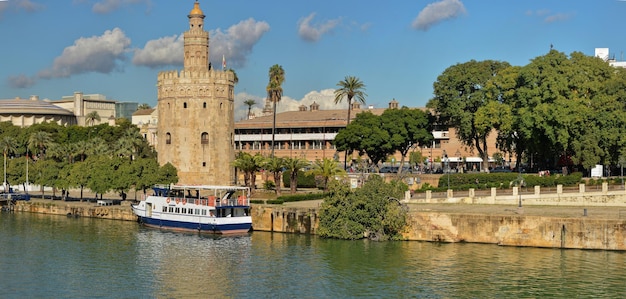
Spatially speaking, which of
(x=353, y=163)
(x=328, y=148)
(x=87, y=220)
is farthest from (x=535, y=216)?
(x=328, y=148)

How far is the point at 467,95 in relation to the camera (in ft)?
304

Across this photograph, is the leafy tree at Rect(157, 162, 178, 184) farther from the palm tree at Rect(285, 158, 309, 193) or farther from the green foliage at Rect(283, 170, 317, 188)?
the green foliage at Rect(283, 170, 317, 188)

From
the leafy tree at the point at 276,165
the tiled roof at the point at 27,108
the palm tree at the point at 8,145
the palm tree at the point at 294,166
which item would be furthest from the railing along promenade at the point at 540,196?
the tiled roof at the point at 27,108

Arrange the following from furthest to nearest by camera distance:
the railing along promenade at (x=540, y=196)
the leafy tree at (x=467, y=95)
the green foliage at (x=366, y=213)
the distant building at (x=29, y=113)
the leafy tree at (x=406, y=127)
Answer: the distant building at (x=29, y=113), the leafy tree at (x=406, y=127), the leafy tree at (x=467, y=95), the railing along promenade at (x=540, y=196), the green foliage at (x=366, y=213)

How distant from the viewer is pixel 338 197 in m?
66.0

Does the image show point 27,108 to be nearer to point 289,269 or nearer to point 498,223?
point 498,223

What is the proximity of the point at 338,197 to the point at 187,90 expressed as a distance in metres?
31.7

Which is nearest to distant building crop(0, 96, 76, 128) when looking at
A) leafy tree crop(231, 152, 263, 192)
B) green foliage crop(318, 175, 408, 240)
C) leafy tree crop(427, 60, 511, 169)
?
leafy tree crop(231, 152, 263, 192)

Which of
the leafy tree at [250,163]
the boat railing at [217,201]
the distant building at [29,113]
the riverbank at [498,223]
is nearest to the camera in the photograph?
the riverbank at [498,223]

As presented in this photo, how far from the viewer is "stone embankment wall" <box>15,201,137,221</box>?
82938 mm

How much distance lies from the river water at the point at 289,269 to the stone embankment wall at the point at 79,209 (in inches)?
518

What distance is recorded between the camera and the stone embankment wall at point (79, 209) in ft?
272

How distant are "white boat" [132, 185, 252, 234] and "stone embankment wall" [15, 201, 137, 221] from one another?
407cm

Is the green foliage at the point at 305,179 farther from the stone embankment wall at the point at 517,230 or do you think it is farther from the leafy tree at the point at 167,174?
the stone embankment wall at the point at 517,230
